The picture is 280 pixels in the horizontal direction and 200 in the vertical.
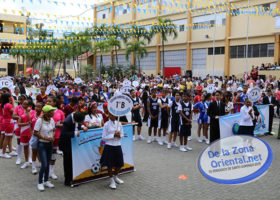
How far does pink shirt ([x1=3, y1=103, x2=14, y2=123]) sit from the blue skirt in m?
3.40

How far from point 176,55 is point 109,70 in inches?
354

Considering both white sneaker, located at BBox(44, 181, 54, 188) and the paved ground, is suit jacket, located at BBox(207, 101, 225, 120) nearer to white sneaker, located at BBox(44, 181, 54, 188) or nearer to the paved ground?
the paved ground

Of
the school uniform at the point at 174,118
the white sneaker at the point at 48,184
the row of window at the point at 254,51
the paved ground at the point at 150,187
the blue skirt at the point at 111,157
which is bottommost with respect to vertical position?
the paved ground at the point at 150,187

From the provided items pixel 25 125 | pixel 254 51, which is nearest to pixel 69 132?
pixel 25 125

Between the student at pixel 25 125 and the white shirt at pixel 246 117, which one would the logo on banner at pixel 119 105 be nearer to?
the student at pixel 25 125

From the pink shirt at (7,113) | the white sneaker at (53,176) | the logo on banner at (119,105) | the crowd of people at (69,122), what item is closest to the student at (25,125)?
the crowd of people at (69,122)

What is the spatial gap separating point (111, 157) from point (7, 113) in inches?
143

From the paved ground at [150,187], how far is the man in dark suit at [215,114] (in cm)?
154

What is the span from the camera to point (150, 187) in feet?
20.5

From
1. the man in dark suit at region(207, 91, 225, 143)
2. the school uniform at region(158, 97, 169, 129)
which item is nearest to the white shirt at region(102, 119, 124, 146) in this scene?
the man in dark suit at region(207, 91, 225, 143)

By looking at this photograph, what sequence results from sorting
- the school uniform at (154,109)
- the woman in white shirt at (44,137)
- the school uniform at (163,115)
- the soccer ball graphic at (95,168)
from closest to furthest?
the woman in white shirt at (44,137)
the soccer ball graphic at (95,168)
the school uniform at (163,115)
the school uniform at (154,109)

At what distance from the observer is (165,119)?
34.0 feet

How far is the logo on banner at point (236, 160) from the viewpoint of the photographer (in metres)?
3.37

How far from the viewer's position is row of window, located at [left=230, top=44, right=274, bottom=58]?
29531 mm
